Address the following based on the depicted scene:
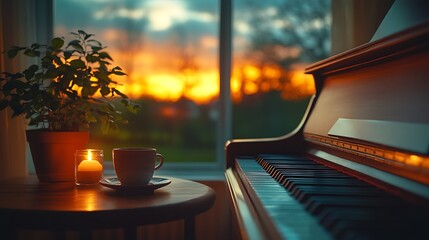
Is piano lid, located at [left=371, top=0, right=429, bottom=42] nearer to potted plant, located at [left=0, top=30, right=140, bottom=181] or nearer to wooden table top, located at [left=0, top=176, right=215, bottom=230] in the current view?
wooden table top, located at [left=0, top=176, right=215, bottom=230]

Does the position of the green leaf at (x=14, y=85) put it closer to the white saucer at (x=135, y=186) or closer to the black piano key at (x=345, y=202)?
the white saucer at (x=135, y=186)

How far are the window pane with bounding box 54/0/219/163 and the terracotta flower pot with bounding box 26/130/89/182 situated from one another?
855 mm

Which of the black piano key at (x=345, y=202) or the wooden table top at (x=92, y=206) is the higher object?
the black piano key at (x=345, y=202)

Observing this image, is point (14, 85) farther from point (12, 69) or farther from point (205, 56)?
point (205, 56)

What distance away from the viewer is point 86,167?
49.8 inches

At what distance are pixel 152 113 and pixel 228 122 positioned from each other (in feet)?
1.33

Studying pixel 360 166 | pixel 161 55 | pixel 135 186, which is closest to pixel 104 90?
pixel 135 186

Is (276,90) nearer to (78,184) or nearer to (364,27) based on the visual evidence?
(364,27)

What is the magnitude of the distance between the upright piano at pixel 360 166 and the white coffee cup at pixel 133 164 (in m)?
0.23

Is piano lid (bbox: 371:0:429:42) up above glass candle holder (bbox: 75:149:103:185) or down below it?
above

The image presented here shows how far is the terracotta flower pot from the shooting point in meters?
1.34

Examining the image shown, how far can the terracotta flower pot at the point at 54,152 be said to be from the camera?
1342mm

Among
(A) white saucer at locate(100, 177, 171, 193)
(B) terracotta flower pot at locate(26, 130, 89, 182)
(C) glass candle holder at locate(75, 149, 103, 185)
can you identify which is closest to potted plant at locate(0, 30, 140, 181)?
(B) terracotta flower pot at locate(26, 130, 89, 182)

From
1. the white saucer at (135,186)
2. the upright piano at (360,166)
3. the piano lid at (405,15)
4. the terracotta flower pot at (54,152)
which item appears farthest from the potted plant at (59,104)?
the piano lid at (405,15)
